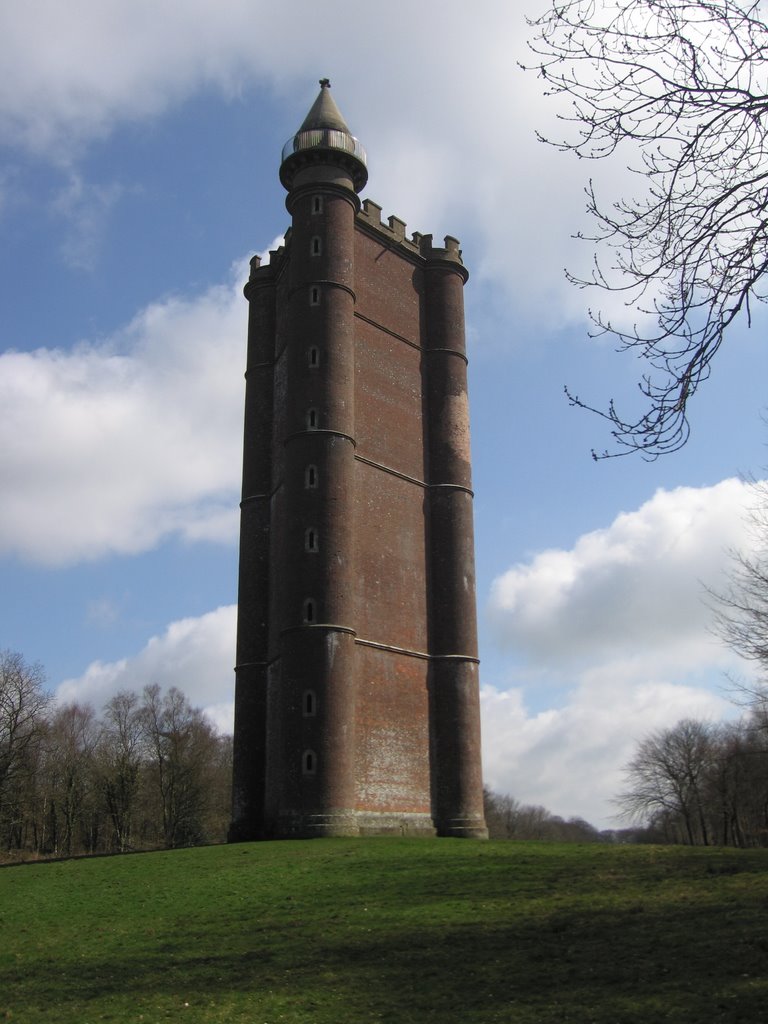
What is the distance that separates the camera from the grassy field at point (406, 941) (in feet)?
33.1

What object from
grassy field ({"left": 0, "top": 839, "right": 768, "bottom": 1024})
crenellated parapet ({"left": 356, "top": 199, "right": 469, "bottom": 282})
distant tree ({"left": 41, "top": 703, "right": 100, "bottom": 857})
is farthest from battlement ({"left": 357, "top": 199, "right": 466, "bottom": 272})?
distant tree ({"left": 41, "top": 703, "right": 100, "bottom": 857})

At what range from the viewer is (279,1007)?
10.3 m

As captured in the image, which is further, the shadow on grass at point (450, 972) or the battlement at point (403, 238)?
the battlement at point (403, 238)

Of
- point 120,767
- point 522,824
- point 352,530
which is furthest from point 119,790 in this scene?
point 522,824

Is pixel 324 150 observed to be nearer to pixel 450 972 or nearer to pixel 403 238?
pixel 403 238

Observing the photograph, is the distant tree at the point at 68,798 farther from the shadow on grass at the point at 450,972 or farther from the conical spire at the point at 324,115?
the shadow on grass at the point at 450,972

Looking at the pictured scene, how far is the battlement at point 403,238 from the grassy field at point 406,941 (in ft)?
74.3

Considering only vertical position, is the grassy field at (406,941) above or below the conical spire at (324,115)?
below

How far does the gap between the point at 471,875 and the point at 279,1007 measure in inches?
330

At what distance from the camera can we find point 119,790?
54.0m

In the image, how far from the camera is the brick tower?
2795 cm

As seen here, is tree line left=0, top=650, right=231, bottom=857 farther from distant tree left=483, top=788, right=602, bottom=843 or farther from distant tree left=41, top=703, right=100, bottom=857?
distant tree left=483, top=788, right=602, bottom=843

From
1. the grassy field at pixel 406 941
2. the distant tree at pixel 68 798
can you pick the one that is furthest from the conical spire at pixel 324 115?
the distant tree at pixel 68 798

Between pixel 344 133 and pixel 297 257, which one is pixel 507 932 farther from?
pixel 344 133
